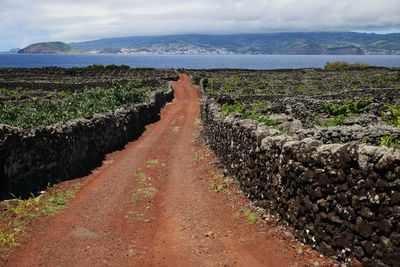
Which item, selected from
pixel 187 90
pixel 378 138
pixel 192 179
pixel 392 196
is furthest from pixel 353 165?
pixel 187 90

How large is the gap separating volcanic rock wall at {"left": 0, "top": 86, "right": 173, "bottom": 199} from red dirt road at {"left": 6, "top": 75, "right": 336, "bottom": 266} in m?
1.21

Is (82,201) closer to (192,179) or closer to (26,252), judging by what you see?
(26,252)

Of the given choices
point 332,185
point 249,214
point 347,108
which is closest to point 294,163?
point 332,185

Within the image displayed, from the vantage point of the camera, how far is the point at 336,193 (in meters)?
6.67

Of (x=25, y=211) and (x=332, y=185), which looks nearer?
(x=332, y=185)

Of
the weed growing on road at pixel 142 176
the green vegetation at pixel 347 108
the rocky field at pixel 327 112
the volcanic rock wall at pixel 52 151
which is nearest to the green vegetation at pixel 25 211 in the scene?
the volcanic rock wall at pixel 52 151

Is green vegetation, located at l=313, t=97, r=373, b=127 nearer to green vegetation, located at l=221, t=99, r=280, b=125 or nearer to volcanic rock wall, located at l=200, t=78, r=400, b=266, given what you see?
green vegetation, located at l=221, t=99, r=280, b=125

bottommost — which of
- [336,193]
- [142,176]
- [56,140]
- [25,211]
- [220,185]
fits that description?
[220,185]

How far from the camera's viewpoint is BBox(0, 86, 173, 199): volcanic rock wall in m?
10.7

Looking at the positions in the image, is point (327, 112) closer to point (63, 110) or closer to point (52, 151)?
point (63, 110)

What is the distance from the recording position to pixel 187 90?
57562mm

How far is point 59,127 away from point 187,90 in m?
44.9

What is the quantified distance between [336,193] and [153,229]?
17.3ft

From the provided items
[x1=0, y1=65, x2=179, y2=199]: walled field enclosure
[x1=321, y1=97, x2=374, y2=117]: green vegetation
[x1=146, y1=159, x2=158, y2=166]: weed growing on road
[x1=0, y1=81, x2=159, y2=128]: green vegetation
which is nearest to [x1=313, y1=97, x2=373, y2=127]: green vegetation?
[x1=321, y1=97, x2=374, y2=117]: green vegetation
